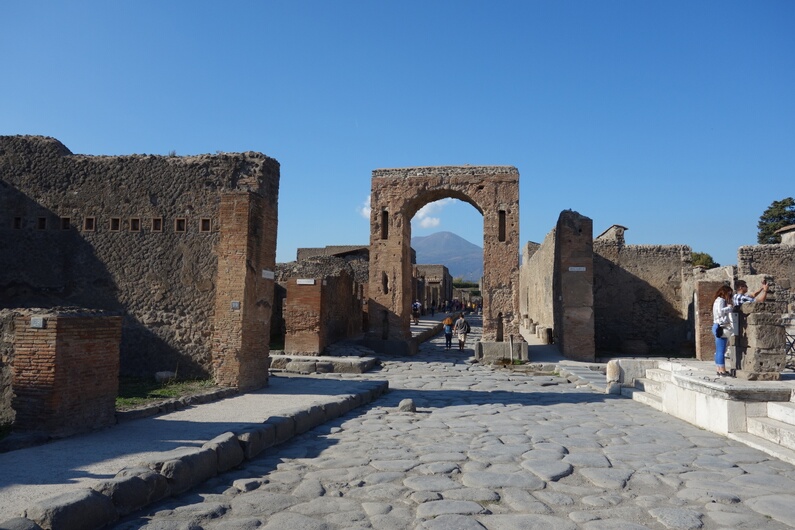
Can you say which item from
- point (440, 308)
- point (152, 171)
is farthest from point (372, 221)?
point (440, 308)

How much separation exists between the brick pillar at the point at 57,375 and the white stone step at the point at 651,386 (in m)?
6.92

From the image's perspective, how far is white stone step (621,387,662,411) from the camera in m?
8.35

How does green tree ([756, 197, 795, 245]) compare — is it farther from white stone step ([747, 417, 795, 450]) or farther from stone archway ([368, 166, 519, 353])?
white stone step ([747, 417, 795, 450])

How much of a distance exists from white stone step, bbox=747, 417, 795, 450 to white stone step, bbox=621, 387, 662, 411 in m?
2.16

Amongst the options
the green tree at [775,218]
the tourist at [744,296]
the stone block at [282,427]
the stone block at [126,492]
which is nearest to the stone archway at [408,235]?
the tourist at [744,296]

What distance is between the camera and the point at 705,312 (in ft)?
48.5

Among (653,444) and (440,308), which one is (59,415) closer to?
(653,444)

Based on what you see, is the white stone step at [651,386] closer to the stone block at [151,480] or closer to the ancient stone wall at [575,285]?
the ancient stone wall at [575,285]

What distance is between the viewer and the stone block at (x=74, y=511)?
10.1 ft

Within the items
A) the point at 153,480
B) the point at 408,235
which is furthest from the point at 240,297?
the point at 408,235

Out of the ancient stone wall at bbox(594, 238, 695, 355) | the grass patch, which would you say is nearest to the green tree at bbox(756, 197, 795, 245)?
the ancient stone wall at bbox(594, 238, 695, 355)

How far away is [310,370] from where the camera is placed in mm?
12289

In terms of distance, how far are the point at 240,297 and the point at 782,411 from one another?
22.3 ft

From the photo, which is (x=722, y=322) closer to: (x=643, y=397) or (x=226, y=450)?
(x=643, y=397)
